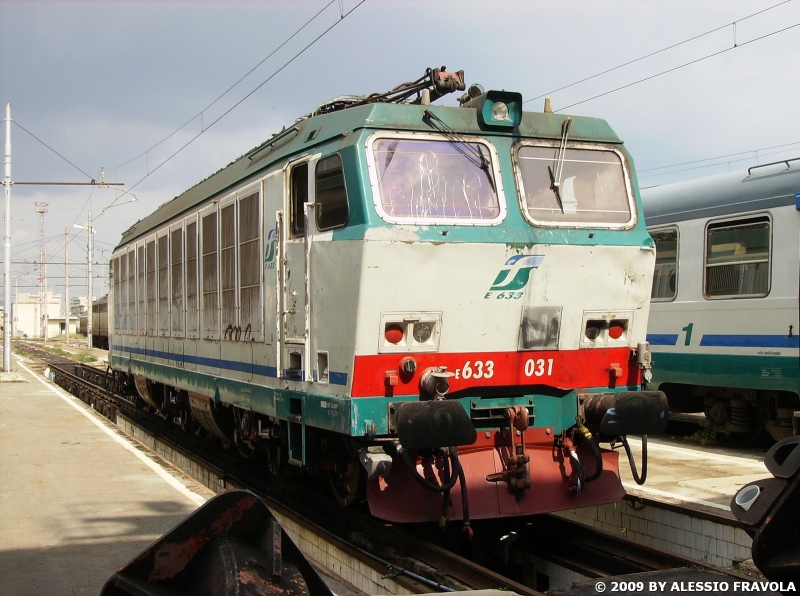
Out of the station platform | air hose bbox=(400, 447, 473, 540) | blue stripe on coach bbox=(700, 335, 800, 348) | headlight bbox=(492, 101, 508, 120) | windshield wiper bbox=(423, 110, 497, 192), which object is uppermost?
headlight bbox=(492, 101, 508, 120)

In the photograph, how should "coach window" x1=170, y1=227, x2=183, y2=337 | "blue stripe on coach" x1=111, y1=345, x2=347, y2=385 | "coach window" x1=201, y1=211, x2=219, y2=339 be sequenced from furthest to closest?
"coach window" x1=170, y1=227, x2=183, y2=337, "coach window" x1=201, y1=211, x2=219, y2=339, "blue stripe on coach" x1=111, y1=345, x2=347, y2=385

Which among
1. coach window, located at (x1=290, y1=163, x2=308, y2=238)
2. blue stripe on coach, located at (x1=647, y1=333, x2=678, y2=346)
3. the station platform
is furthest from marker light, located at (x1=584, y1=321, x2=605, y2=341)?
blue stripe on coach, located at (x1=647, y1=333, x2=678, y2=346)

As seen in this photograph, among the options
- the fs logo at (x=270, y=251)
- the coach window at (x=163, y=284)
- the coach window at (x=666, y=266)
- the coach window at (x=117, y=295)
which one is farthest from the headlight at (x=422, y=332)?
the coach window at (x=117, y=295)

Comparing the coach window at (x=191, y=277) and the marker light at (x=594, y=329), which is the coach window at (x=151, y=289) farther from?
the marker light at (x=594, y=329)

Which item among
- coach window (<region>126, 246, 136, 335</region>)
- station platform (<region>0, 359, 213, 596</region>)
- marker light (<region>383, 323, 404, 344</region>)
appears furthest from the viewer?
coach window (<region>126, 246, 136, 335</region>)

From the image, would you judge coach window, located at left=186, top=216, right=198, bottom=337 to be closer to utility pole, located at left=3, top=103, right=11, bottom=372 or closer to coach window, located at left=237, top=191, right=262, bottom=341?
coach window, located at left=237, top=191, right=262, bottom=341

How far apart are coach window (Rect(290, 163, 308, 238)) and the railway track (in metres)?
2.61

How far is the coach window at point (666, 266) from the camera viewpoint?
12211 millimetres

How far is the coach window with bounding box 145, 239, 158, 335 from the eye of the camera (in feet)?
43.3

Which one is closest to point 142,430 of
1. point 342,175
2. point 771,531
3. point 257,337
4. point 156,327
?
point 156,327

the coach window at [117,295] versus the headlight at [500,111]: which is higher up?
the headlight at [500,111]

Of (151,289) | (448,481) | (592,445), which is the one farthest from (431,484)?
(151,289)

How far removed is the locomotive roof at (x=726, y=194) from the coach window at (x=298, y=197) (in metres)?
6.53

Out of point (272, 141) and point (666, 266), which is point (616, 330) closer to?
point (272, 141)
